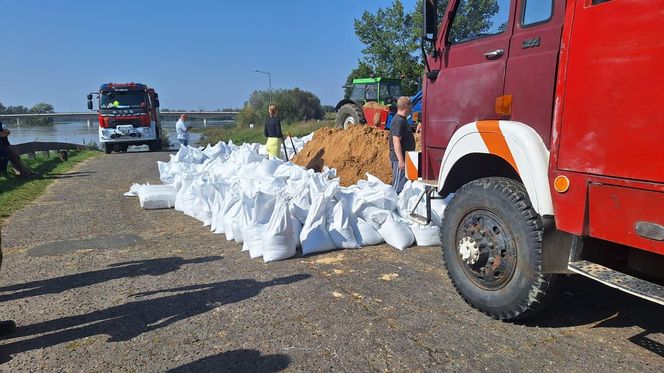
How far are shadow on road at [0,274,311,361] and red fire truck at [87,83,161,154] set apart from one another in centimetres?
1877

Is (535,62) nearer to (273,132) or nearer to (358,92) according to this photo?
(273,132)

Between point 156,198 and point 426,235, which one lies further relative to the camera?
point 156,198

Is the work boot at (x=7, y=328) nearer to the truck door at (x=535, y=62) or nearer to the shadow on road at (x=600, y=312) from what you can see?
the shadow on road at (x=600, y=312)

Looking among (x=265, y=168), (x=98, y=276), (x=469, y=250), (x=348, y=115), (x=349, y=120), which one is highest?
(x=348, y=115)

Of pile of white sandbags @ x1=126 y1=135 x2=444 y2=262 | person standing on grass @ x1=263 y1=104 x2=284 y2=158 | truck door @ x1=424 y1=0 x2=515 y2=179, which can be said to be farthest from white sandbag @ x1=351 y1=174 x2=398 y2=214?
person standing on grass @ x1=263 y1=104 x2=284 y2=158

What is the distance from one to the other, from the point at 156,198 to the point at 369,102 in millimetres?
9171

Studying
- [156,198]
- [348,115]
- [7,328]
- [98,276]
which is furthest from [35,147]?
[7,328]

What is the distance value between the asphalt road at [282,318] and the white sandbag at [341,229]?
15 centimetres

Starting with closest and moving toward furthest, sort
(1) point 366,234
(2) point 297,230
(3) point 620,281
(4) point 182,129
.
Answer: (3) point 620,281 < (2) point 297,230 < (1) point 366,234 < (4) point 182,129

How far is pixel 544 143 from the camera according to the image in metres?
2.91

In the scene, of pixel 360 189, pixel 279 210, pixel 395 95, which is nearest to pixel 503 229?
pixel 279 210

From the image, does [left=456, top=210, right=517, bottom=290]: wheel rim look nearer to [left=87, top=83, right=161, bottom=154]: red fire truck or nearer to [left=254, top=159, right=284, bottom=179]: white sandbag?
[left=254, top=159, right=284, bottom=179]: white sandbag

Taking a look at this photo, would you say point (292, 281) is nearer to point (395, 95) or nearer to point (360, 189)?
point (360, 189)

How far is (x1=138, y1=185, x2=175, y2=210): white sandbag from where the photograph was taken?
24.5ft
